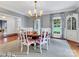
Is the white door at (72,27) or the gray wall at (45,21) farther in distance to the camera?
the gray wall at (45,21)

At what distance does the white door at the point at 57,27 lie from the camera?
31.0 ft

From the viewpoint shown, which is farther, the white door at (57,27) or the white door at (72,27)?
the white door at (57,27)

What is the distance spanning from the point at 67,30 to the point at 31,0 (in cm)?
449

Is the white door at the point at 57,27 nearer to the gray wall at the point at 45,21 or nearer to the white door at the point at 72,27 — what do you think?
the gray wall at the point at 45,21

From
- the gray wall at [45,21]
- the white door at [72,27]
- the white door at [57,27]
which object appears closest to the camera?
the white door at [72,27]

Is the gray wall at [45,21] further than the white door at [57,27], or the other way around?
the gray wall at [45,21]

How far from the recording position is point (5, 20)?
36.0 ft

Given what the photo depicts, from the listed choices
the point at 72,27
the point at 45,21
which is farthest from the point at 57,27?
the point at 72,27

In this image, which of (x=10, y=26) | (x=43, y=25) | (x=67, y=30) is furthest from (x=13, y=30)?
(x=67, y=30)

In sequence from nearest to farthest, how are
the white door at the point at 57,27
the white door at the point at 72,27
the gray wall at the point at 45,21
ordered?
the white door at the point at 72,27, the white door at the point at 57,27, the gray wall at the point at 45,21

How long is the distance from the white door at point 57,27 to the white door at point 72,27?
4.16 ft

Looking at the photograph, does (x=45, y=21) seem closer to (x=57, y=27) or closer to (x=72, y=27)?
(x=57, y=27)

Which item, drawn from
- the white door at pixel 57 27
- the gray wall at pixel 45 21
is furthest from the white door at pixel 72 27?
the gray wall at pixel 45 21

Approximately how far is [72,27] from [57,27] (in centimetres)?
233
